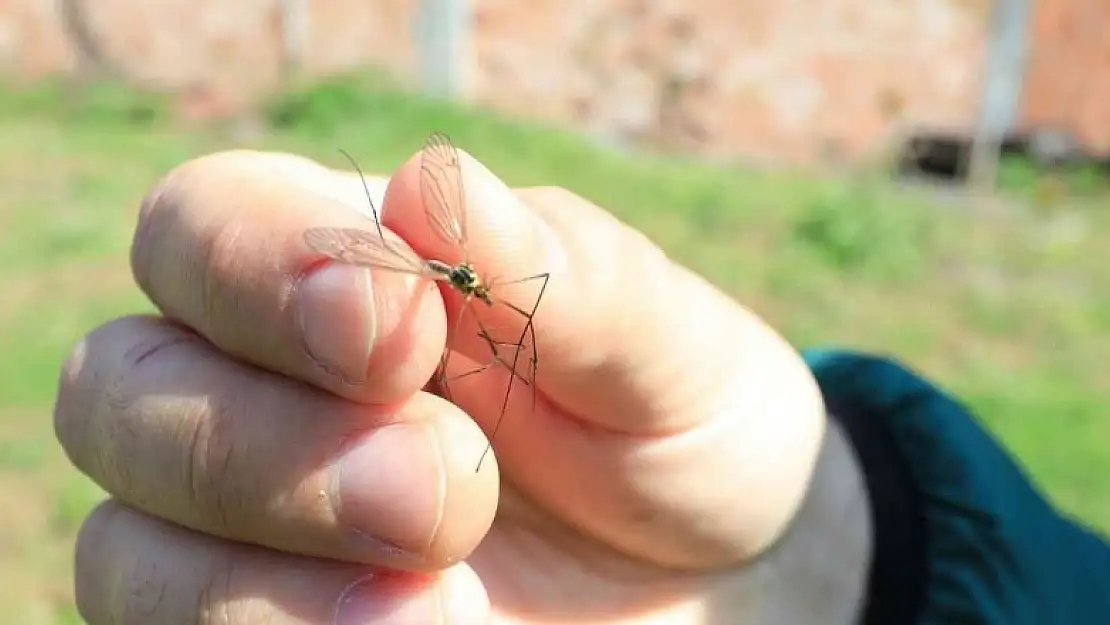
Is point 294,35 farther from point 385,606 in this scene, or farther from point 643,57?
point 385,606

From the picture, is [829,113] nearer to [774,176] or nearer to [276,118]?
[774,176]

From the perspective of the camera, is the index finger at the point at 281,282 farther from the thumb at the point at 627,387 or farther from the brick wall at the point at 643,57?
the brick wall at the point at 643,57

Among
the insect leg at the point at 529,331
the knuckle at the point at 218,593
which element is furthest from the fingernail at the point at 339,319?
the knuckle at the point at 218,593

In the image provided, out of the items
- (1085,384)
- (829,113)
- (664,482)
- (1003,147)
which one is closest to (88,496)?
(664,482)

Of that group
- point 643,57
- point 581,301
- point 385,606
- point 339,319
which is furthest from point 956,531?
point 643,57

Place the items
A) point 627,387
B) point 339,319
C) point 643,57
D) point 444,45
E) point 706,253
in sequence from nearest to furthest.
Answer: point 339,319 → point 627,387 → point 706,253 → point 444,45 → point 643,57

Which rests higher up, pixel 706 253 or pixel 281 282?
pixel 281 282

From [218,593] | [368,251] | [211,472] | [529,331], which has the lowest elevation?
[218,593]
